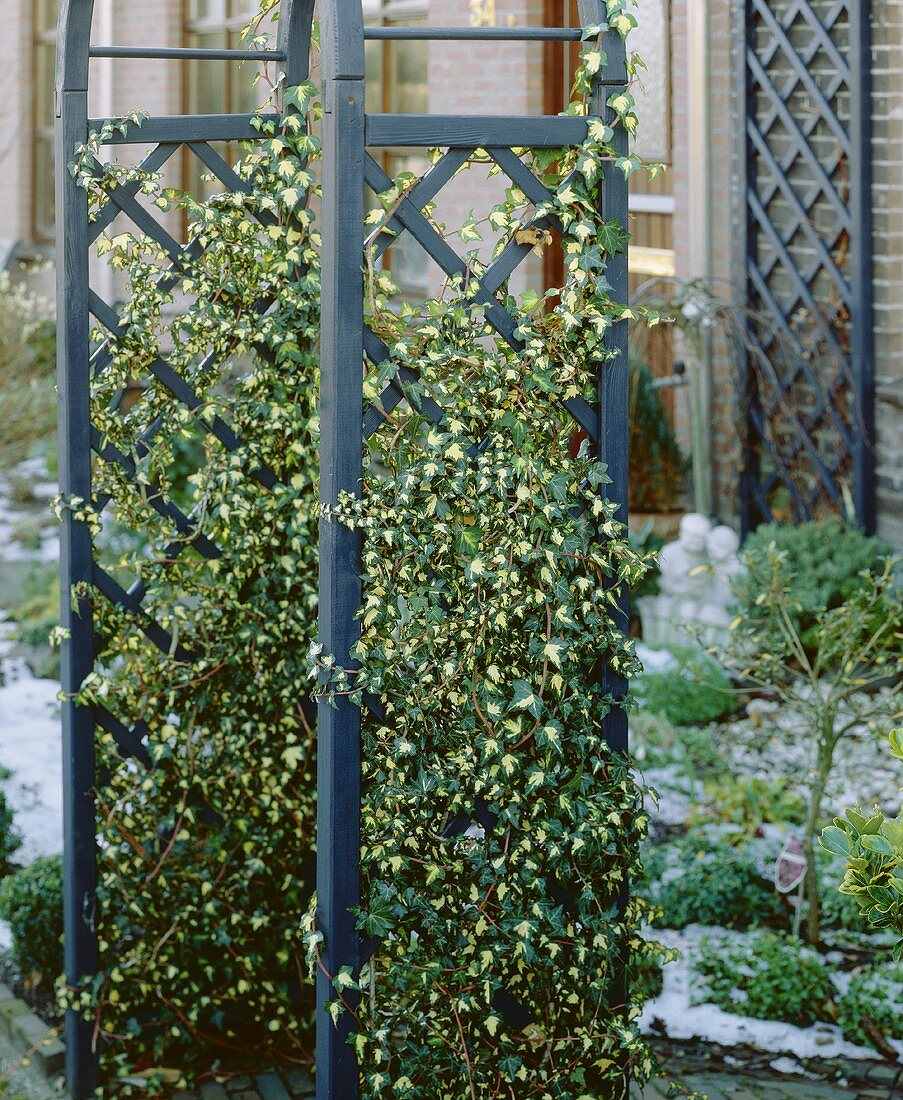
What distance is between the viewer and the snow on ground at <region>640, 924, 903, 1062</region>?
156 inches

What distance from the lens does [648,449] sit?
801 centimetres

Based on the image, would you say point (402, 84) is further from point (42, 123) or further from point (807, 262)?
point (42, 123)

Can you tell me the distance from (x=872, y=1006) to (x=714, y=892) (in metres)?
0.67

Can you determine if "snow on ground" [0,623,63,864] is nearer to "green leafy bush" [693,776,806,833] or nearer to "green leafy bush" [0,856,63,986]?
"green leafy bush" [0,856,63,986]

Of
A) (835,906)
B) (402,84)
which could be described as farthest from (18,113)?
(835,906)

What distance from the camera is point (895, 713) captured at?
4.27 metres

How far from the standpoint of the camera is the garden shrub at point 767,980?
Answer: 4.11 meters

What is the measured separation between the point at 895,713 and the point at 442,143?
2205 mm

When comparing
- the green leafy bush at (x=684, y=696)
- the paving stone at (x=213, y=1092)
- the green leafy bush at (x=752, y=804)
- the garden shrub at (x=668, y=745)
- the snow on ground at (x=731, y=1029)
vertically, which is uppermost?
the green leafy bush at (x=684, y=696)

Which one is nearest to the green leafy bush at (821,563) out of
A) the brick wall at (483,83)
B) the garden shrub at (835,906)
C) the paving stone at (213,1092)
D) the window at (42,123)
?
the garden shrub at (835,906)

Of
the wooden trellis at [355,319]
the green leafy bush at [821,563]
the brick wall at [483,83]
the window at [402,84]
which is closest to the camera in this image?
the wooden trellis at [355,319]

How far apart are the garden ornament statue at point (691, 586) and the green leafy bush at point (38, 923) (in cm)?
328

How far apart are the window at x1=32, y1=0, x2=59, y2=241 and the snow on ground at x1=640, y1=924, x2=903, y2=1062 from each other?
11.2m

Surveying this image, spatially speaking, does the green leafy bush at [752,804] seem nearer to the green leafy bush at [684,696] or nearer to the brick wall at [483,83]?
the green leafy bush at [684,696]
